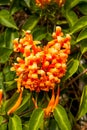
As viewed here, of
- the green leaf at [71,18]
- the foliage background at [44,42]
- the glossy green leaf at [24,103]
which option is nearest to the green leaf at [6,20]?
the foliage background at [44,42]

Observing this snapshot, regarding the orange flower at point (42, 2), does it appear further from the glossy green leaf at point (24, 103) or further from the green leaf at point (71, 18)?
the glossy green leaf at point (24, 103)

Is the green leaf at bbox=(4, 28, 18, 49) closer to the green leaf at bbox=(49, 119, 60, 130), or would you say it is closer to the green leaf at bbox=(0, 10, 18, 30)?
the green leaf at bbox=(0, 10, 18, 30)

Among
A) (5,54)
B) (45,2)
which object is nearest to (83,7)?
(45,2)

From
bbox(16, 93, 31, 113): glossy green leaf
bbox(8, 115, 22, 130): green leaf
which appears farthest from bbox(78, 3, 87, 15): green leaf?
bbox(8, 115, 22, 130): green leaf

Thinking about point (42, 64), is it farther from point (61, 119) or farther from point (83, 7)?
point (83, 7)

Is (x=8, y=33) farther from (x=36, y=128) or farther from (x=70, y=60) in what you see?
(x=36, y=128)

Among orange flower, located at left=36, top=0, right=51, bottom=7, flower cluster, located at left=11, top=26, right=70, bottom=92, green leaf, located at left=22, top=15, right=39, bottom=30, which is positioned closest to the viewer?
flower cluster, located at left=11, top=26, right=70, bottom=92

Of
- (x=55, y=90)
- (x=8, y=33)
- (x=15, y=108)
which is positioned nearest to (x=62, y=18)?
(x=8, y=33)
